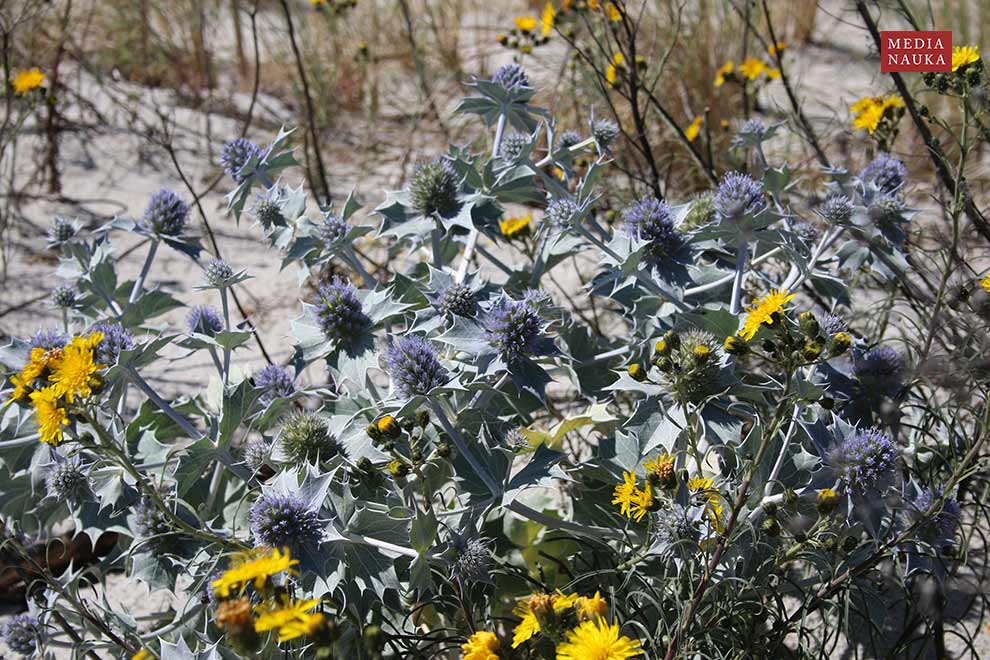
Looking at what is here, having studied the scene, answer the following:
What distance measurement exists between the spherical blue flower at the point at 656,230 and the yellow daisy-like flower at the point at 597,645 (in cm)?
101

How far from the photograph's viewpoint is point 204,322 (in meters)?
2.24

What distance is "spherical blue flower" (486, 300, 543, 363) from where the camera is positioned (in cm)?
180

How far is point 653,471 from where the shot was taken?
1558 millimetres

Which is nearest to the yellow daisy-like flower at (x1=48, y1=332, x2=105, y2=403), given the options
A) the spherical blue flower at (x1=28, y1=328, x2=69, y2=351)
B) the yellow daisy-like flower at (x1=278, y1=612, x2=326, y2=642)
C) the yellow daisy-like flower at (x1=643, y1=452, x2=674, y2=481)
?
the spherical blue flower at (x1=28, y1=328, x2=69, y2=351)

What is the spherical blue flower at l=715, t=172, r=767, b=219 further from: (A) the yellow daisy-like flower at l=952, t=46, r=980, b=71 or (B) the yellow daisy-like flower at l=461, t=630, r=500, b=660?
(B) the yellow daisy-like flower at l=461, t=630, r=500, b=660

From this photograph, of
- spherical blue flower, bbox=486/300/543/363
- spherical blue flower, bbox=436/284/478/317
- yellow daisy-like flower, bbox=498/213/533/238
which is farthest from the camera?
yellow daisy-like flower, bbox=498/213/533/238

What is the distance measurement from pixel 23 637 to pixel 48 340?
0.70 meters

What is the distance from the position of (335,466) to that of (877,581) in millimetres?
1191

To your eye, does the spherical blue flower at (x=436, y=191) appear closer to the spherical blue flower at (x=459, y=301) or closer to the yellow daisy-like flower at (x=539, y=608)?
the spherical blue flower at (x=459, y=301)

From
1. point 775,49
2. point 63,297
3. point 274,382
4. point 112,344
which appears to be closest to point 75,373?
point 112,344

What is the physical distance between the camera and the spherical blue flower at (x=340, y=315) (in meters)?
1.96

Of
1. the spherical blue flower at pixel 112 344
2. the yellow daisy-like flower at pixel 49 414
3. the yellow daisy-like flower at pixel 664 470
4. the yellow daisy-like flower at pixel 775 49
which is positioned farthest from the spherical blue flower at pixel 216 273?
the yellow daisy-like flower at pixel 775 49

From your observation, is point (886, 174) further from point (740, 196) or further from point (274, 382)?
point (274, 382)

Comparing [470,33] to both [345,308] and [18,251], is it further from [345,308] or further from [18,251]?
[345,308]
